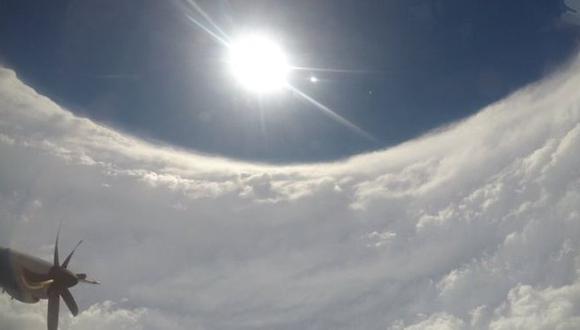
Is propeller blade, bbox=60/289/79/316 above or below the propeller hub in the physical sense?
below

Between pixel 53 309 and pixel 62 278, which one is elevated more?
pixel 62 278

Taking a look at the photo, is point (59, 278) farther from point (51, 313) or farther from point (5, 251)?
point (5, 251)

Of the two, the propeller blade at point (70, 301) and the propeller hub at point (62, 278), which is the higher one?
the propeller hub at point (62, 278)

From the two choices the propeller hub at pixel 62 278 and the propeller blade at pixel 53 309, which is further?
the propeller hub at pixel 62 278

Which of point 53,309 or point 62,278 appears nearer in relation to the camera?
point 53,309

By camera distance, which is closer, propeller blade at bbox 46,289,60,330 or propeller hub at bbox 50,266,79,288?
propeller blade at bbox 46,289,60,330
